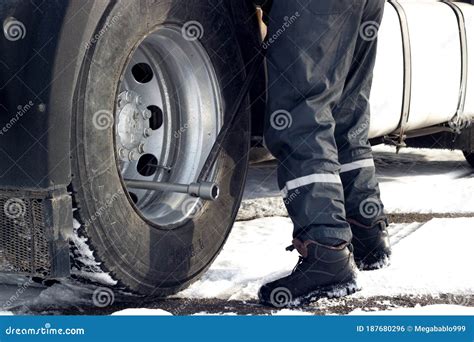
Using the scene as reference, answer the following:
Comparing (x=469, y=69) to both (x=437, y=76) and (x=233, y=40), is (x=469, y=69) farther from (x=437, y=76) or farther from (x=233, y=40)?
(x=233, y=40)

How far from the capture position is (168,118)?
326 centimetres

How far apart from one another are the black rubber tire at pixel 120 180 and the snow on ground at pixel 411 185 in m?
0.96

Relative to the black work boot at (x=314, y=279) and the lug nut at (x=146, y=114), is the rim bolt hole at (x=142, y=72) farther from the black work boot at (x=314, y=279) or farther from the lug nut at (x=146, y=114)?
the black work boot at (x=314, y=279)

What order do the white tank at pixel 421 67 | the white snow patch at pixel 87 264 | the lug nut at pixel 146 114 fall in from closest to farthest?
1. the white snow patch at pixel 87 264
2. the lug nut at pixel 146 114
3. the white tank at pixel 421 67

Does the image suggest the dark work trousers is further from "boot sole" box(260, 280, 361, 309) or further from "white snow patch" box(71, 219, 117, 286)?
"white snow patch" box(71, 219, 117, 286)

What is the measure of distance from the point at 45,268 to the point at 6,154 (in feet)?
1.05

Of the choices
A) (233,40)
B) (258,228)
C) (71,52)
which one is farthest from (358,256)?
(71,52)

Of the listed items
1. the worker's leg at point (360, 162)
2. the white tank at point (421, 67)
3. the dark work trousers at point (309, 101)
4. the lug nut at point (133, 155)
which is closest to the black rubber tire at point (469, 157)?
the white tank at point (421, 67)

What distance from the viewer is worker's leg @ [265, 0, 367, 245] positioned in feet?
10.3

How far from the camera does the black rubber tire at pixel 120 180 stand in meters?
2.67

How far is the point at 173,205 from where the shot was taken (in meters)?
3.19

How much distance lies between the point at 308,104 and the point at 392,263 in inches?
32.8

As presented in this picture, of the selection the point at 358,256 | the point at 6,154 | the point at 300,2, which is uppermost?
the point at 300,2

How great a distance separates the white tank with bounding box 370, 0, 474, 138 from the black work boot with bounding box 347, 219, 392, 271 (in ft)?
2.93
